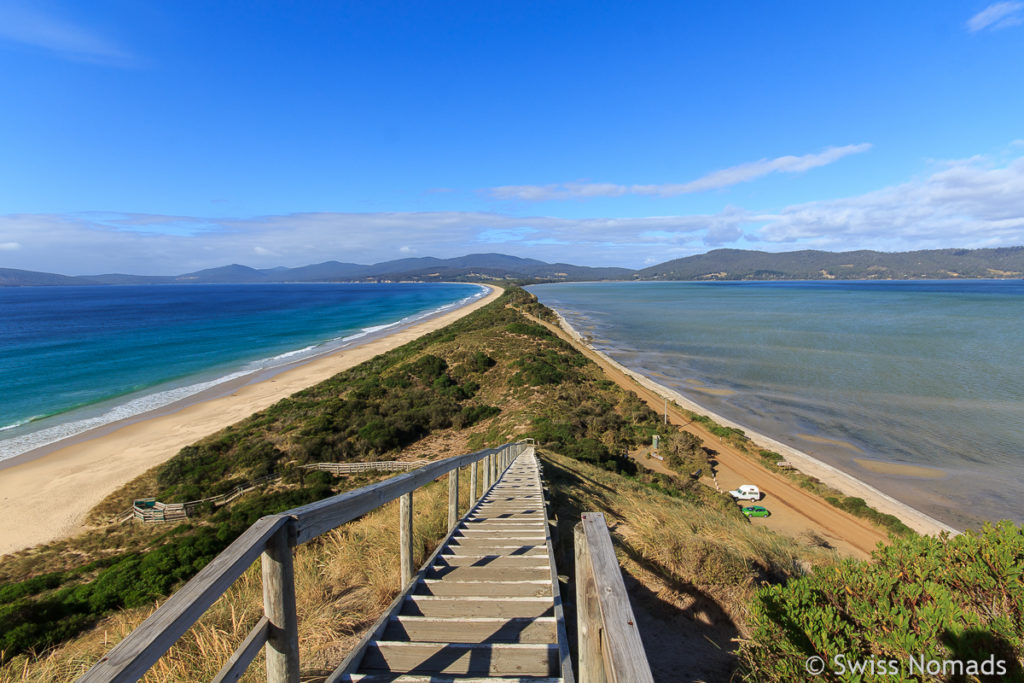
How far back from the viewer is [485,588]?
3590 millimetres

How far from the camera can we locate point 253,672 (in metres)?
2.76

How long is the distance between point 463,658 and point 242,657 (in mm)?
1402

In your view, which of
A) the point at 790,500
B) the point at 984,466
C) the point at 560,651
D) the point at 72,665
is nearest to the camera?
the point at 560,651

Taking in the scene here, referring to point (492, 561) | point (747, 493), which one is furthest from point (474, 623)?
point (747, 493)

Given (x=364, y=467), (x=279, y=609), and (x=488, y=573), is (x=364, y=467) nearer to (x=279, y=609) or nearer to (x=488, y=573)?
(x=488, y=573)

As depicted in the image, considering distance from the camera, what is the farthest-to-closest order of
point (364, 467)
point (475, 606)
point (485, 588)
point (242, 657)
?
1. point (364, 467)
2. point (485, 588)
3. point (475, 606)
4. point (242, 657)

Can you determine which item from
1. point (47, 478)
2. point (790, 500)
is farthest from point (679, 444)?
point (47, 478)

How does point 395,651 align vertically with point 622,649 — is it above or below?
below

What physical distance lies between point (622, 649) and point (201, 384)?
41334 mm

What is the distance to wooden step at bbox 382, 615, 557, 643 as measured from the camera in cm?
289

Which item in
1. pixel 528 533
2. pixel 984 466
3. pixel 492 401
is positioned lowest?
pixel 984 466

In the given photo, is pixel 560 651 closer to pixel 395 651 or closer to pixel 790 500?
pixel 395 651

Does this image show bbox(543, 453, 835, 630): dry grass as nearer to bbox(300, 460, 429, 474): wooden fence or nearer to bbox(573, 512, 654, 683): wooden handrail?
bbox(573, 512, 654, 683): wooden handrail

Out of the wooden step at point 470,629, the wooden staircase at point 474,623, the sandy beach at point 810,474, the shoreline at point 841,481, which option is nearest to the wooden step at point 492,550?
the wooden staircase at point 474,623
